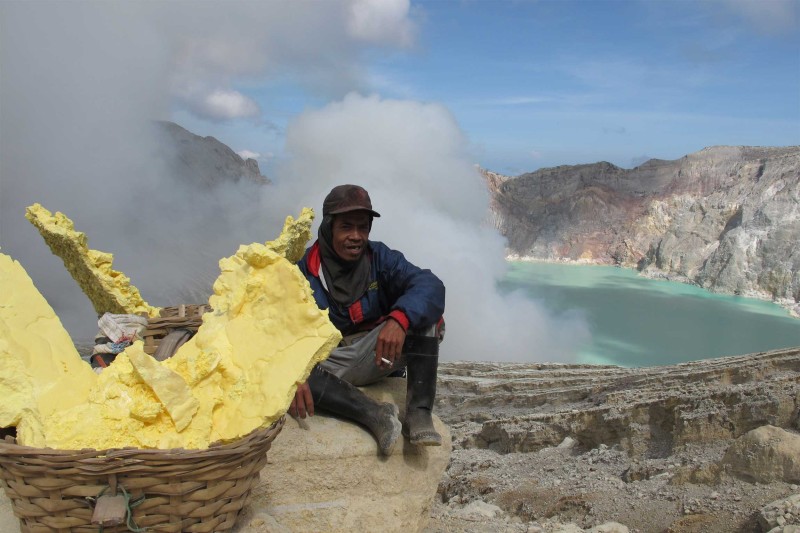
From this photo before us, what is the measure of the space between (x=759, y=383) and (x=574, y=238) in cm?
2426

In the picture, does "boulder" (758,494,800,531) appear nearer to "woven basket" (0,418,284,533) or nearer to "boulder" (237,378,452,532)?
"boulder" (237,378,452,532)

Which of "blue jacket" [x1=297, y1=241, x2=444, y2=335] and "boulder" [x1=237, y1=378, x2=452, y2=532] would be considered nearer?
"boulder" [x1=237, y1=378, x2=452, y2=532]

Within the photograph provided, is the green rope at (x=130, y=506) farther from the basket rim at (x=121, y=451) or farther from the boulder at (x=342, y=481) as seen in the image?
the boulder at (x=342, y=481)

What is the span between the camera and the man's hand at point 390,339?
2545 millimetres

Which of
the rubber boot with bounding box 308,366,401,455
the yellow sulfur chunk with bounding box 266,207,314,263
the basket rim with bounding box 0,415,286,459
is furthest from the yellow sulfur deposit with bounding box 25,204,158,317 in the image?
the basket rim with bounding box 0,415,286,459

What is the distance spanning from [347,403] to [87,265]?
7.61 feet

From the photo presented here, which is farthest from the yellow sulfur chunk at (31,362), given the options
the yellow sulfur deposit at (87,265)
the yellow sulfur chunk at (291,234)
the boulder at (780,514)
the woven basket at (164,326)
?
the boulder at (780,514)

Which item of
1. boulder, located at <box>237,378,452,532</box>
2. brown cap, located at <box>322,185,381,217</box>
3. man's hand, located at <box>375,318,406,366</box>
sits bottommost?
boulder, located at <box>237,378,452,532</box>

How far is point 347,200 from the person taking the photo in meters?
2.72

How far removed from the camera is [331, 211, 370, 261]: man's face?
9.12ft

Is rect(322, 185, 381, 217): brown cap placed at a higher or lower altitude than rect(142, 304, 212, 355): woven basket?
higher

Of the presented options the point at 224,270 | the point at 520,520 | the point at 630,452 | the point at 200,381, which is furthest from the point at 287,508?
the point at 630,452

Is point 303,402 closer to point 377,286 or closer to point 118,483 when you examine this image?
point 377,286

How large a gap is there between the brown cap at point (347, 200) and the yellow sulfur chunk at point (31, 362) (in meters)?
1.14
